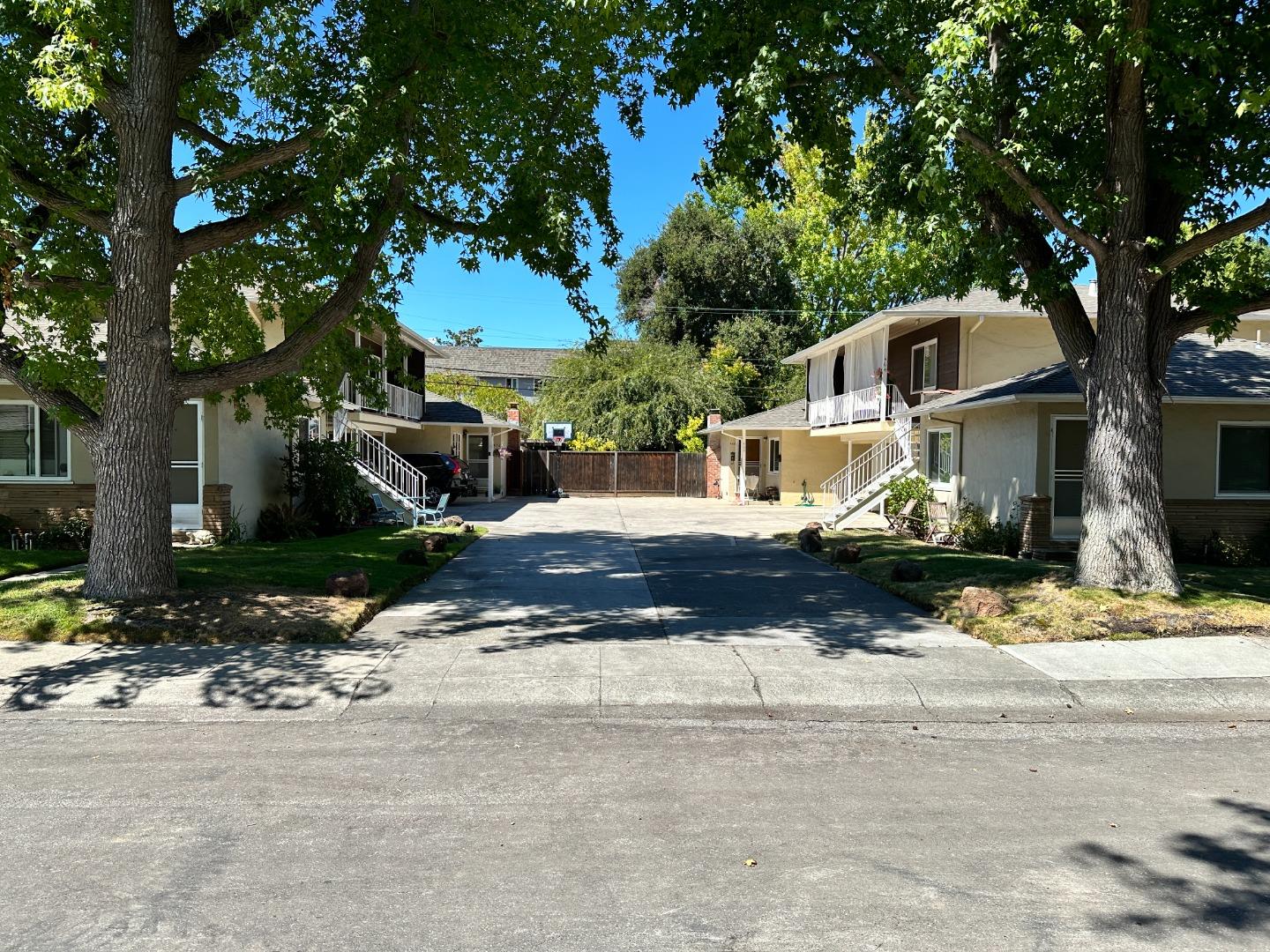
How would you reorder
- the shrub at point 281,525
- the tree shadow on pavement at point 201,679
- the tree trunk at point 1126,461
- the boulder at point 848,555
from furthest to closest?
the shrub at point 281,525
the boulder at point 848,555
the tree trunk at point 1126,461
the tree shadow on pavement at point 201,679

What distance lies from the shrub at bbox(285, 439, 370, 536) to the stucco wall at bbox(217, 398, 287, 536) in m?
0.36

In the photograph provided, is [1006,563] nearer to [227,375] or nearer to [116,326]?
[227,375]

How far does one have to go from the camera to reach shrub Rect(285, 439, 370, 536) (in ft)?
60.5

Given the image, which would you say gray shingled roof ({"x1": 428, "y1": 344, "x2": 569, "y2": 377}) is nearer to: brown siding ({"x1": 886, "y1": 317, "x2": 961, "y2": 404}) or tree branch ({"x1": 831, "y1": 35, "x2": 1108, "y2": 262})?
brown siding ({"x1": 886, "y1": 317, "x2": 961, "y2": 404})

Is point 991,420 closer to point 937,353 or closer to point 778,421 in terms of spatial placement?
point 937,353

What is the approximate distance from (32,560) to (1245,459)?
19.7 m

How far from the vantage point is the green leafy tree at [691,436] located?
37500 mm

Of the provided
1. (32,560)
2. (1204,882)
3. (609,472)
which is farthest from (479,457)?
(1204,882)

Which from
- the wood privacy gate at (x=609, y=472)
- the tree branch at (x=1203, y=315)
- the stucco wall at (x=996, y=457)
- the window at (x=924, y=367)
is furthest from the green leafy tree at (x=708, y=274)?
the tree branch at (x=1203, y=315)

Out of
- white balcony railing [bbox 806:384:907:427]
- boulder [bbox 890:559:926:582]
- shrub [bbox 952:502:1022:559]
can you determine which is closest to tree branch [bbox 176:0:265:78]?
boulder [bbox 890:559:926:582]

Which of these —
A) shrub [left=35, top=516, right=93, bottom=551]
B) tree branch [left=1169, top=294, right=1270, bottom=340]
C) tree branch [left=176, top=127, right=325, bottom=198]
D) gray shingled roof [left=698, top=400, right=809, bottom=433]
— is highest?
tree branch [left=176, top=127, right=325, bottom=198]

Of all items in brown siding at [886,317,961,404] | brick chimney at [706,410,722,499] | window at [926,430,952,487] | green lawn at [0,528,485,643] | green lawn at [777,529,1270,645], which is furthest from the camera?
brick chimney at [706,410,722,499]

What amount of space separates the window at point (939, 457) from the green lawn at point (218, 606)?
40.4ft

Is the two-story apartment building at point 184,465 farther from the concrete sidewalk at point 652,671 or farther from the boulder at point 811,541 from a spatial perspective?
the boulder at point 811,541
